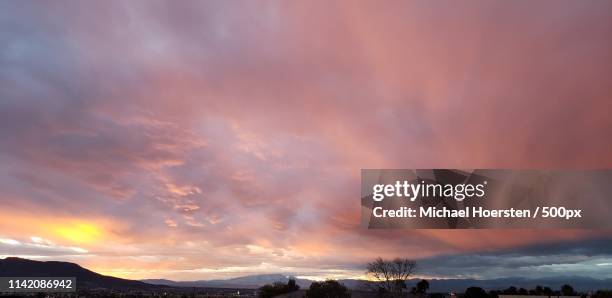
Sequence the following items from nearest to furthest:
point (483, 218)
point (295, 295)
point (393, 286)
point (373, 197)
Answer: point (483, 218) → point (373, 197) → point (393, 286) → point (295, 295)

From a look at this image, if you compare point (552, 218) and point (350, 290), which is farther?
point (350, 290)

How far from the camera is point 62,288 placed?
46625 millimetres

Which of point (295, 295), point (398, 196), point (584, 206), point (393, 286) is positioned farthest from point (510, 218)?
point (295, 295)

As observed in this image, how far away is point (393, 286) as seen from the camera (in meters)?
126

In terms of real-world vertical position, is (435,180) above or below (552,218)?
above

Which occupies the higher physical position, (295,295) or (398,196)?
(398,196)

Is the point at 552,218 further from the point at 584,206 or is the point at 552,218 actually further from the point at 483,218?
the point at 483,218

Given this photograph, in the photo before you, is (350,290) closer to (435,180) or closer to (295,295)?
(295,295)

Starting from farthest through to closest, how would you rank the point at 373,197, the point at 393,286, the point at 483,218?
the point at 393,286 < the point at 373,197 < the point at 483,218

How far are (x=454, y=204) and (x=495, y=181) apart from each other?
3.79 m

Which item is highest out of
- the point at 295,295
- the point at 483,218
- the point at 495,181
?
the point at 495,181

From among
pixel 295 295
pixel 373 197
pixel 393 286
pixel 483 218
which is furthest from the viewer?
pixel 295 295

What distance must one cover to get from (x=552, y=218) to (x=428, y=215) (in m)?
8.22

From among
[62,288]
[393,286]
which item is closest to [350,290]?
[393,286]
